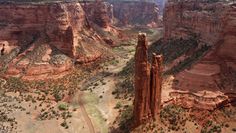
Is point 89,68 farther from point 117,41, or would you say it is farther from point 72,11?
point 117,41

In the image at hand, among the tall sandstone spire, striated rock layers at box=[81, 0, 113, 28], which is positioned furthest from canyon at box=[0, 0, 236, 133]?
striated rock layers at box=[81, 0, 113, 28]

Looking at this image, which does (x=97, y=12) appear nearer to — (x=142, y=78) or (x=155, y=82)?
(x=155, y=82)

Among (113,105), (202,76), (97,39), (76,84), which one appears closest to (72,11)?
(97,39)

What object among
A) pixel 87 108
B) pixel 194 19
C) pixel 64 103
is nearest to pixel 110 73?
pixel 64 103

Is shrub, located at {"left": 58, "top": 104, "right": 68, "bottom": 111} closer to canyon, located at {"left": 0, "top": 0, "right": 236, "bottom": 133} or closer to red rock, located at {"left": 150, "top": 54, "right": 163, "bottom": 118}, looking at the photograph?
canyon, located at {"left": 0, "top": 0, "right": 236, "bottom": 133}

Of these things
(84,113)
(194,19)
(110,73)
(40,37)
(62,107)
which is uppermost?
(194,19)

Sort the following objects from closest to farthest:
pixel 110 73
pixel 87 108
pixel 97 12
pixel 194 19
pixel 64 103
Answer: pixel 87 108 → pixel 64 103 → pixel 194 19 → pixel 110 73 → pixel 97 12

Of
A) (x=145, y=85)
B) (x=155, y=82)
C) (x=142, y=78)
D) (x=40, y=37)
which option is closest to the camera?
(x=142, y=78)
